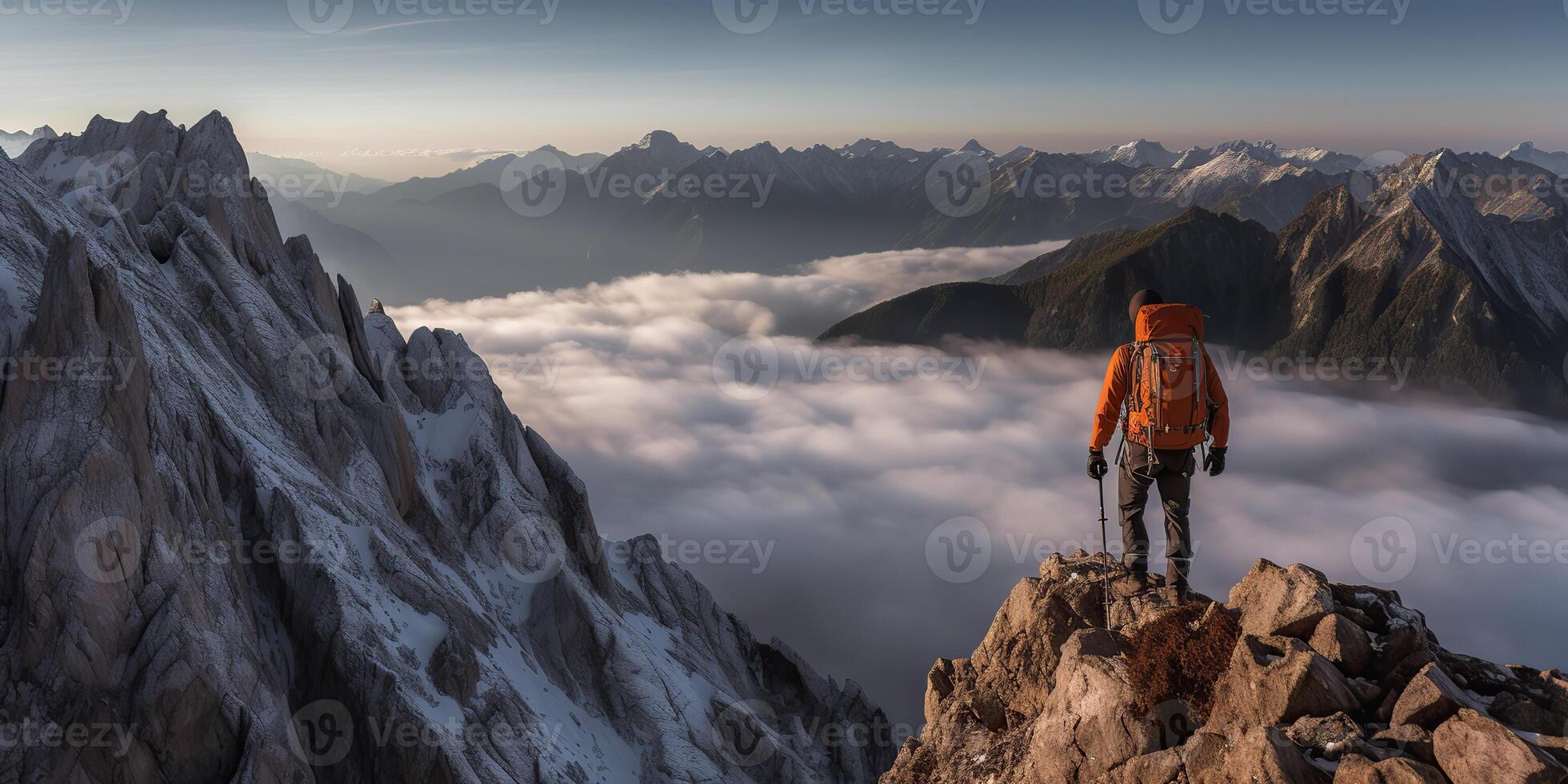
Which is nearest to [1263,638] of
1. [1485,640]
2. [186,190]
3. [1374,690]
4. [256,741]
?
[1374,690]

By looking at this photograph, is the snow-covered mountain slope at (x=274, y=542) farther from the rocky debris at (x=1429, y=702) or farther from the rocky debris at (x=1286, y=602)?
the rocky debris at (x=1429, y=702)

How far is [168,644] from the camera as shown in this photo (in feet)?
97.8

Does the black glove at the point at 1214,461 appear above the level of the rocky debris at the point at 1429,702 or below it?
above

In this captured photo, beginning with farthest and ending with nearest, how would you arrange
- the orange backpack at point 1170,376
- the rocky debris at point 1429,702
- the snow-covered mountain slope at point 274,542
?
the snow-covered mountain slope at point 274,542, the orange backpack at point 1170,376, the rocky debris at point 1429,702

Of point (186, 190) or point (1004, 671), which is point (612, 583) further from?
point (1004, 671)

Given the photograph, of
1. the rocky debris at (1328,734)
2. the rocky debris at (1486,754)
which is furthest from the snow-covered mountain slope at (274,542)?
the rocky debris at (1486,754)

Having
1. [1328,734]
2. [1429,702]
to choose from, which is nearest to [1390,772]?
[1328,734]

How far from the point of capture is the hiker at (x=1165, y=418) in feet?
53.1

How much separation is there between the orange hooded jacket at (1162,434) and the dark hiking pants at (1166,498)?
1.06 ft

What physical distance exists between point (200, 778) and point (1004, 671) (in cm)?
Result: 3158

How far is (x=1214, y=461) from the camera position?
16.8 meters

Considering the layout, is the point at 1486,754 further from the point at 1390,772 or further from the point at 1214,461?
the point at 1214,461

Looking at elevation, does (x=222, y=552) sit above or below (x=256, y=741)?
above

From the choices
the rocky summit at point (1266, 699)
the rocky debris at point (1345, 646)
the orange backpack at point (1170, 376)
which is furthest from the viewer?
the orange backpack at point (1170, 376)
